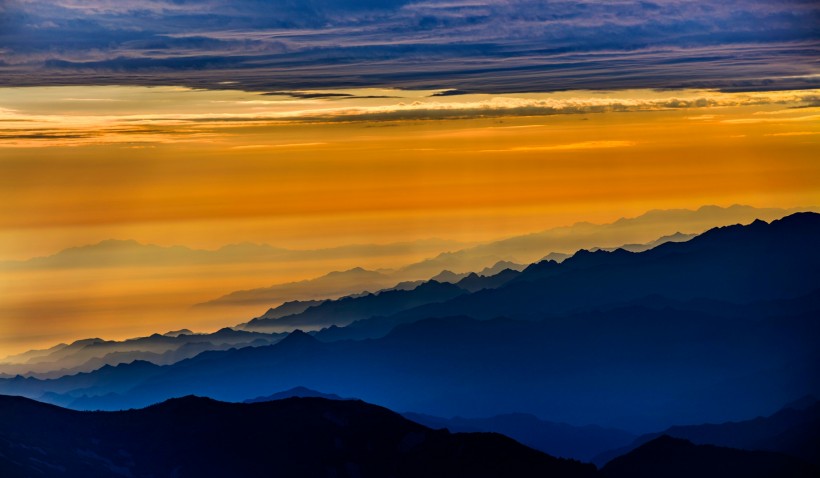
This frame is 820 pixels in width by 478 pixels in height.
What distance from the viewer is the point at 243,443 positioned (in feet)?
52.8

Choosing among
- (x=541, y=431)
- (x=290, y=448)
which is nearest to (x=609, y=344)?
(x=541, y=431)

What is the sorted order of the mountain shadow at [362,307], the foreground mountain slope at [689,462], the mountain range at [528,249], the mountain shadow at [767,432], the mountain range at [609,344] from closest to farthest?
the mountain shadow at [362,307], the mountain range at [528,249], the mountain range at [609,344], the foreground mountain slope at [689,462], the mountain shadow at [767,432]

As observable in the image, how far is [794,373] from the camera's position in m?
16.6

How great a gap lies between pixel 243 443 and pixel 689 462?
5394mm

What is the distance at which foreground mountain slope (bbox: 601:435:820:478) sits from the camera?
15.9 metres

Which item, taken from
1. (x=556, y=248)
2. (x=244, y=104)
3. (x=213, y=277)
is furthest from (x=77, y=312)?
(x=556, y=248)

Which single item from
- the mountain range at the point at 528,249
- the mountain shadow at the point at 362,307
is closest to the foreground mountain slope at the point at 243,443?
the mountain shadow at the point at 362,307

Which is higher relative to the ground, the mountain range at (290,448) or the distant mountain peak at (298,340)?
the distant mountain peak at (298,340)

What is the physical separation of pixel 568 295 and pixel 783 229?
2.79m

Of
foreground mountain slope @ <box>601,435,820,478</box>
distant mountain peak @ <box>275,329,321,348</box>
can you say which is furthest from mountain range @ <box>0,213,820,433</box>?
foreground mountain slope @ <box>601,435,820,478</box>

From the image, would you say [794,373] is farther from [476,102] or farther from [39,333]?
[39,333]

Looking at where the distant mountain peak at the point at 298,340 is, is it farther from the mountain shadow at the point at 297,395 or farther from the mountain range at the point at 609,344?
the mountain shadow at the point at 297,395

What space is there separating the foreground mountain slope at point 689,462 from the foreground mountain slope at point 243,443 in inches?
21.1

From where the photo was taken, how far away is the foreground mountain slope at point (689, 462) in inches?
628
